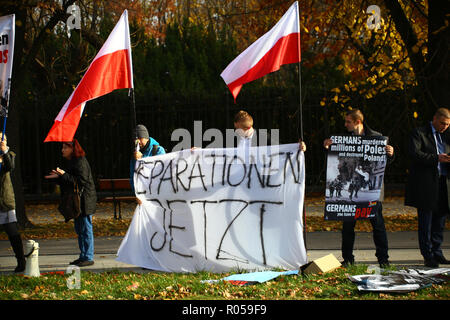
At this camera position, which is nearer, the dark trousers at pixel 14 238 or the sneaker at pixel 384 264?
the sneaker at pixel 384 264

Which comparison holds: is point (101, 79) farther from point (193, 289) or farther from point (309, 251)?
point (309, 251)

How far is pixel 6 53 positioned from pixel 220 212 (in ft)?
10.4

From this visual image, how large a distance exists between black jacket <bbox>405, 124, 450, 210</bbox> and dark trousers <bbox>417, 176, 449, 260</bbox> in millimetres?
99

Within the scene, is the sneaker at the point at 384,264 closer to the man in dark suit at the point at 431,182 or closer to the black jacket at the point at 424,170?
the man in dark suit at the point at 431,182

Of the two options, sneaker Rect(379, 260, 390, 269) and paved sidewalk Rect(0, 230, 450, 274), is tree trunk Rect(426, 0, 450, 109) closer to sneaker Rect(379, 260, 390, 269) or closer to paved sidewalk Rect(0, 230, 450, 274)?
paved sidewalk Rect(0, 230, 450, 274)

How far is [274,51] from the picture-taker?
6.96m

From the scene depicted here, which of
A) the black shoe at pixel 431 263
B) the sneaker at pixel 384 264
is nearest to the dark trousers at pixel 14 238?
the sneaker at pixel 384 264

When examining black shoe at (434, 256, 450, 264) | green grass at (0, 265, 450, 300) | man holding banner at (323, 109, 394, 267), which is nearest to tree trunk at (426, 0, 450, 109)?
man holding banner at (323, 109, 394, 267)

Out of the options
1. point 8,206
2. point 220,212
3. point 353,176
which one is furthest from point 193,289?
point 8,206

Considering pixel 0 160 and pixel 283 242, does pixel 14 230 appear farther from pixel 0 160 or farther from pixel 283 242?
pixel 283 242

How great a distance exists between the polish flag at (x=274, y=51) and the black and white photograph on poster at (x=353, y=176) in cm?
108

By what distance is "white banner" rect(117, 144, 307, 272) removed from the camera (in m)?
7.22

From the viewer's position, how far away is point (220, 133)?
15.7 m

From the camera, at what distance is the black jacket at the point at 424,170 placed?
741 centimetres
